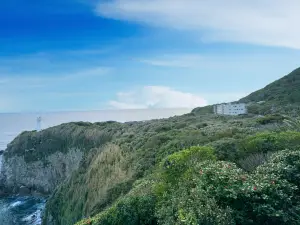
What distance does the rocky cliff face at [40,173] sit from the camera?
154ft

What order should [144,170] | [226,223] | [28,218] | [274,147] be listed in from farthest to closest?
[28,218] < [144,170] < [274,147] < [226,223]

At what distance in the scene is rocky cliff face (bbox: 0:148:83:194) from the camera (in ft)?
154

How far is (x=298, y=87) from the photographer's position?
55.7 meters

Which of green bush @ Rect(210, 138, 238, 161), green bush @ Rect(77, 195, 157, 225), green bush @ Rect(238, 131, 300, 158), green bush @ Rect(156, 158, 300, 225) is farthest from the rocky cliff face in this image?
green bush @ Rect(156, 158, 300, 225)

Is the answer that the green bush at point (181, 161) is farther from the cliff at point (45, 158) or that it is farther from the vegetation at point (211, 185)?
the cliff at point (45, 158)

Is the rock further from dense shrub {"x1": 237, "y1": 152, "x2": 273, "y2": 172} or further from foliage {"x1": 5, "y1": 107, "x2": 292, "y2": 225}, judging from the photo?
dense shrub {"x1": 237, "y1": 152, "x2": 273, "y2": 172}

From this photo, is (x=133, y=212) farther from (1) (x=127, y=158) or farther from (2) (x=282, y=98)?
(2) (x=282, y=98)

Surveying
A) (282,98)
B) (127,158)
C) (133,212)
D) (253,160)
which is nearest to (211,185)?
(133,212)

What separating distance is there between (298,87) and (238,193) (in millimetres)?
53779

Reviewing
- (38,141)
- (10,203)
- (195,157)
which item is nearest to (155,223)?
(195,157)

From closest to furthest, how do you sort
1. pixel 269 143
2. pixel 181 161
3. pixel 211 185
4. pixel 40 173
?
pixel 211 185
pixel 181 161
pixel 269 143
pixel 40 173

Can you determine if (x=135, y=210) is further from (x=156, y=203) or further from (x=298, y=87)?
(x=298, y=87)

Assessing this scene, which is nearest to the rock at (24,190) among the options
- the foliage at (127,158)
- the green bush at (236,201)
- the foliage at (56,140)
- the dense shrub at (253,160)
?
the foliage at (56,140)

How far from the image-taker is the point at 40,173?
49250 mm
